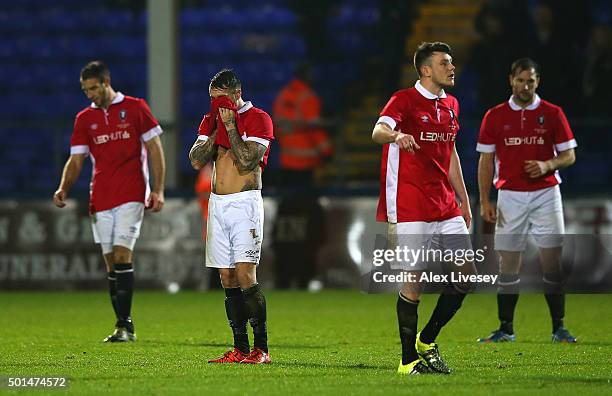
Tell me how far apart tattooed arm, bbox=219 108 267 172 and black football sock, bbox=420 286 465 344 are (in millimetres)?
1400

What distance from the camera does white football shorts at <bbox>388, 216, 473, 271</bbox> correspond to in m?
7.36

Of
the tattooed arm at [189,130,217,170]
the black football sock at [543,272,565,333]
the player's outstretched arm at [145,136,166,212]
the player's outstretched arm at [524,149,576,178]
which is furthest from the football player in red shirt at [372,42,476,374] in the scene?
the player's outstretched arm at [145,136,166,212]

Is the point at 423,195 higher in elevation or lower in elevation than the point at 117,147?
lower

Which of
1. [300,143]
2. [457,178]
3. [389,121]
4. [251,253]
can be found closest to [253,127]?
[251,253]

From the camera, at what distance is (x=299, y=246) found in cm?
1538

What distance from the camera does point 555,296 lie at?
9961 millimetres

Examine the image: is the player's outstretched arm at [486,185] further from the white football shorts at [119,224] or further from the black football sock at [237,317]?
the white football shorts at [119,224]

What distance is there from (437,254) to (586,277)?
739 centimetres

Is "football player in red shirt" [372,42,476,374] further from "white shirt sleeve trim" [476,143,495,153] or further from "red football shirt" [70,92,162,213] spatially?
"red football shirt" [70,92,162,213]

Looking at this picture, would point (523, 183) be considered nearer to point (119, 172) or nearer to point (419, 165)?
point (419, 165)

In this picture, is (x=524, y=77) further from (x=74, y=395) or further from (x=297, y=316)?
(x=74, y=395)

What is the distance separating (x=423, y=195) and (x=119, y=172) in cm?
330

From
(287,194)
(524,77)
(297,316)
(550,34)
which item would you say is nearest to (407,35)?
(550,34)

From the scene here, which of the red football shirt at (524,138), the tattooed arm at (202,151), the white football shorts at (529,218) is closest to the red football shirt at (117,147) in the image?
the tattooed arm at (202,151)
